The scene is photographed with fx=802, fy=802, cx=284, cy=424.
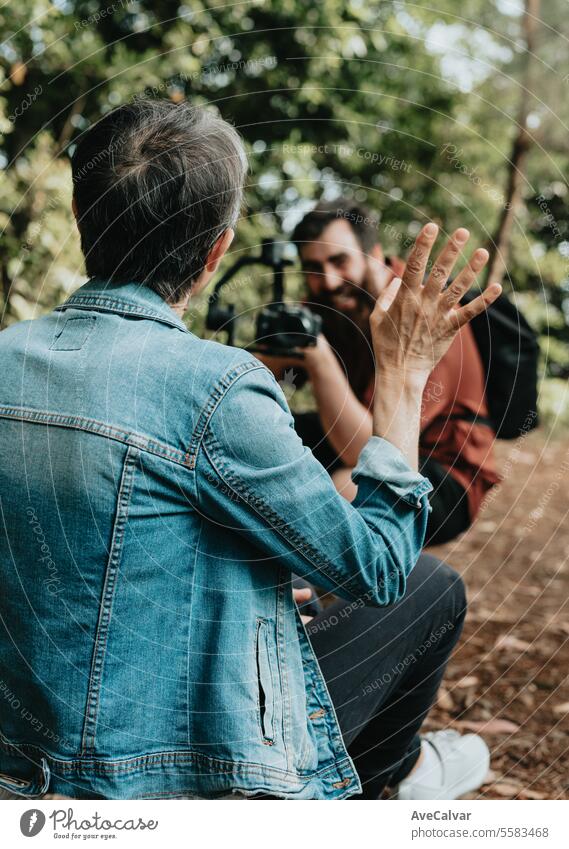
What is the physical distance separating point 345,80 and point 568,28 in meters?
2.67

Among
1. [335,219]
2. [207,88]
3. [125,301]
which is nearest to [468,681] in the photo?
[335,219]

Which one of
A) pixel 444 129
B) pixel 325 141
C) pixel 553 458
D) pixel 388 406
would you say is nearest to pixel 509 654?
pixel 388 406

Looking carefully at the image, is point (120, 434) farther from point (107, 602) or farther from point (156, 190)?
point (156, 190)

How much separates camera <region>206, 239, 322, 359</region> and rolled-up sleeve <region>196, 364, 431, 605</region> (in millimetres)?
818

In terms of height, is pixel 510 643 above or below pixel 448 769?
above

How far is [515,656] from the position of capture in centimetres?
296

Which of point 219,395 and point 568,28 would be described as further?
point 568,28

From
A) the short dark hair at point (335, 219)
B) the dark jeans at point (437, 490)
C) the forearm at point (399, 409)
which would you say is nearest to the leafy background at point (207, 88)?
the short dark hair at point (335, 219)

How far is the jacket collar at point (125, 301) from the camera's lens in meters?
1.22

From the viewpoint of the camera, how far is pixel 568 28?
6.14 metres

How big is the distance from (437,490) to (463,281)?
1265mm

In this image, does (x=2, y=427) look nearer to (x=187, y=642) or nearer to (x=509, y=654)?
(x=187, y=642)

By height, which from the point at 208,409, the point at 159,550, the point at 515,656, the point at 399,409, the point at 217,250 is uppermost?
the point at 217,250
